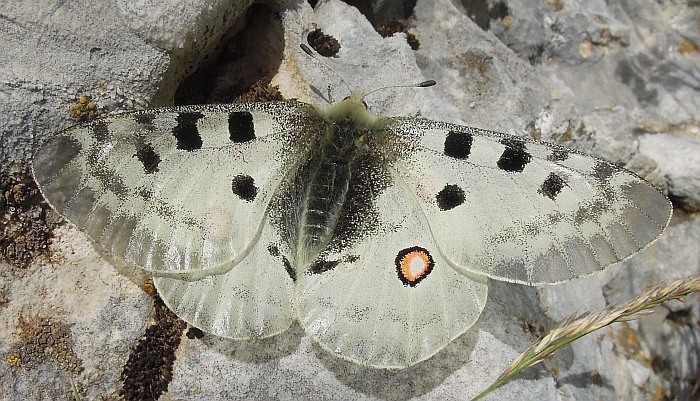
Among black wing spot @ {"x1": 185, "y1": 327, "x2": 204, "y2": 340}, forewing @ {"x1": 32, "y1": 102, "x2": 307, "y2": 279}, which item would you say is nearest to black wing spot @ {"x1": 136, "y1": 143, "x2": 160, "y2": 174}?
forewing @ {"x1": 32, "y1": 102, "x2": 307, "y2": 279}

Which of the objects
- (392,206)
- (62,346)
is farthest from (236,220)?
(62,346)

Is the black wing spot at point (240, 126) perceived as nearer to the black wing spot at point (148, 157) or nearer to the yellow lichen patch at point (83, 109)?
the black wing spot at point (148, 157)

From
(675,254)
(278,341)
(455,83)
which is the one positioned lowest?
(675,254)

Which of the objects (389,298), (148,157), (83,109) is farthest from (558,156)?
(83,109)

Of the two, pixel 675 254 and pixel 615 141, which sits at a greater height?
pixel 615 141

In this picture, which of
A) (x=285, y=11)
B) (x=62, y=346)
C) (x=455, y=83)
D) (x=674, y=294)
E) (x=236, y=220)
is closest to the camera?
(x=674, y=294)

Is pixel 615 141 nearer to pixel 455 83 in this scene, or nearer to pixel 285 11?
pixel 455 83
